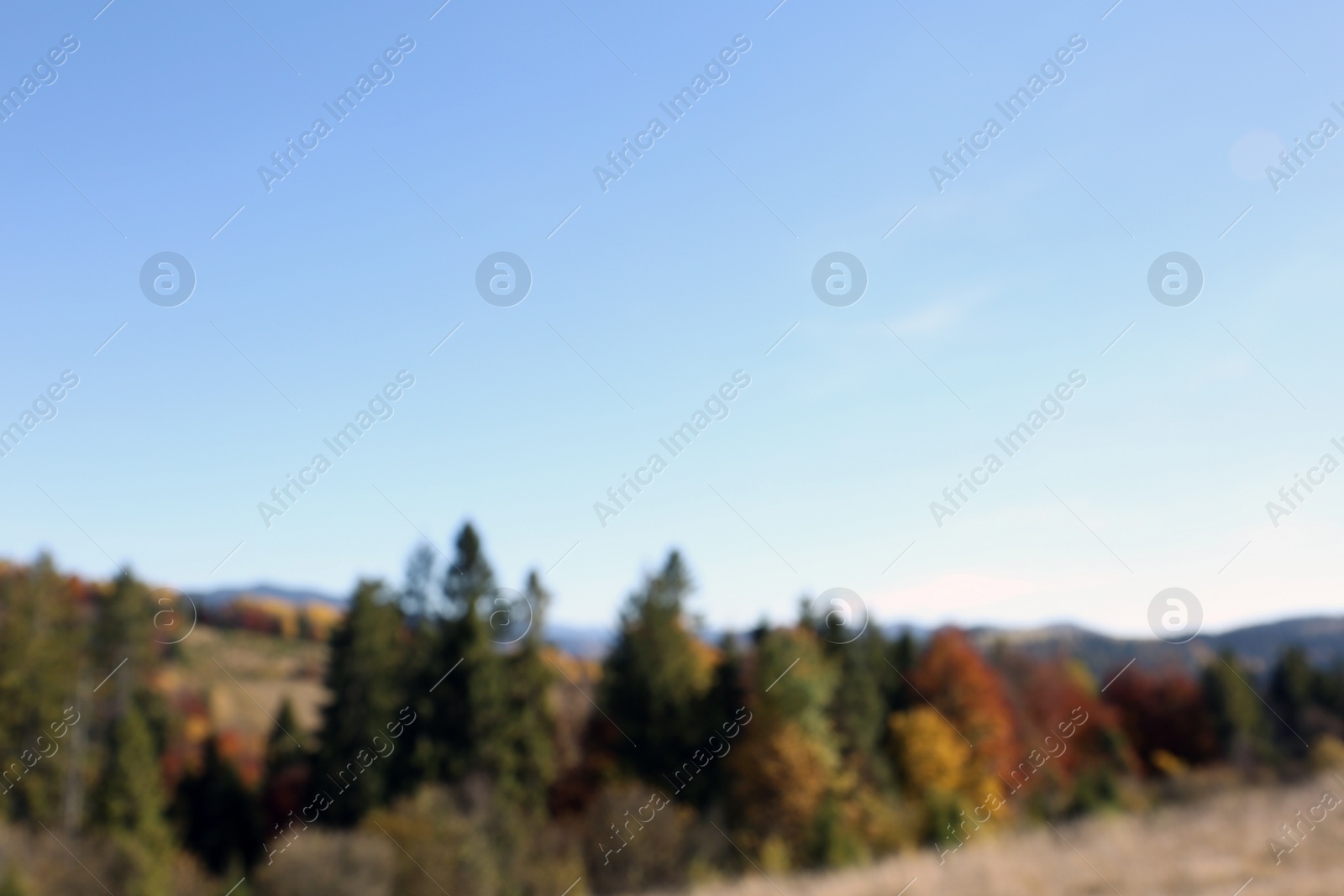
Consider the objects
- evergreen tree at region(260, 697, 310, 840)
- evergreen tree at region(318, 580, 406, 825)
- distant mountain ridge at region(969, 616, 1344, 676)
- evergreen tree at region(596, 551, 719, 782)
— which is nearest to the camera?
evergreen tree at region(318, 580, 406, 825)

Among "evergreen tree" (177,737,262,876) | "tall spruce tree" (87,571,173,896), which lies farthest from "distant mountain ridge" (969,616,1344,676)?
"tall spruce tree" (87,571,173,896)

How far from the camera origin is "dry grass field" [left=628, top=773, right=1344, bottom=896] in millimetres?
9844

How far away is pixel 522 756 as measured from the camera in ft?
115

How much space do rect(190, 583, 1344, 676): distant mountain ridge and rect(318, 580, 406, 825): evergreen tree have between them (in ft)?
4.99

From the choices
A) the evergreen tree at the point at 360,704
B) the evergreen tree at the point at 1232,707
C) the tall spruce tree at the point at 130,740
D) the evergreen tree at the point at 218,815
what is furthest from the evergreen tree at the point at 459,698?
the evergreen tree at the point at 1232,707

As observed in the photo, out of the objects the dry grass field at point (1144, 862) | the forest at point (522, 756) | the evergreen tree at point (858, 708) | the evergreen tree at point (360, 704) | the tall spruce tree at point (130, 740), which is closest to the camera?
the dry grass field at point (1144, 862)

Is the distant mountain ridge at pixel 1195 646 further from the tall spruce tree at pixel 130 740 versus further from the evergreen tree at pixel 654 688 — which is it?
the tall spruce tree at pixel 130 740

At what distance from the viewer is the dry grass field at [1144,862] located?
32.3 ft

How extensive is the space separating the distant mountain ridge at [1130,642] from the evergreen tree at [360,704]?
152 centimetres

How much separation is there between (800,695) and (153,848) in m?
22.6

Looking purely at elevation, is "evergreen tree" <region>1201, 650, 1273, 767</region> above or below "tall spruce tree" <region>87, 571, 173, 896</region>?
below

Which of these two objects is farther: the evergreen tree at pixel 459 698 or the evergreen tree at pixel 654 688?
the evergreen tree at pixel 654 688

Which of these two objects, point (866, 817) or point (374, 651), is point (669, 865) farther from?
point (374, 651)

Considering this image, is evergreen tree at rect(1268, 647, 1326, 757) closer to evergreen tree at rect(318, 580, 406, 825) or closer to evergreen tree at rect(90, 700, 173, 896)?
evergreen tree at rect(318, 580, 406, 825)
